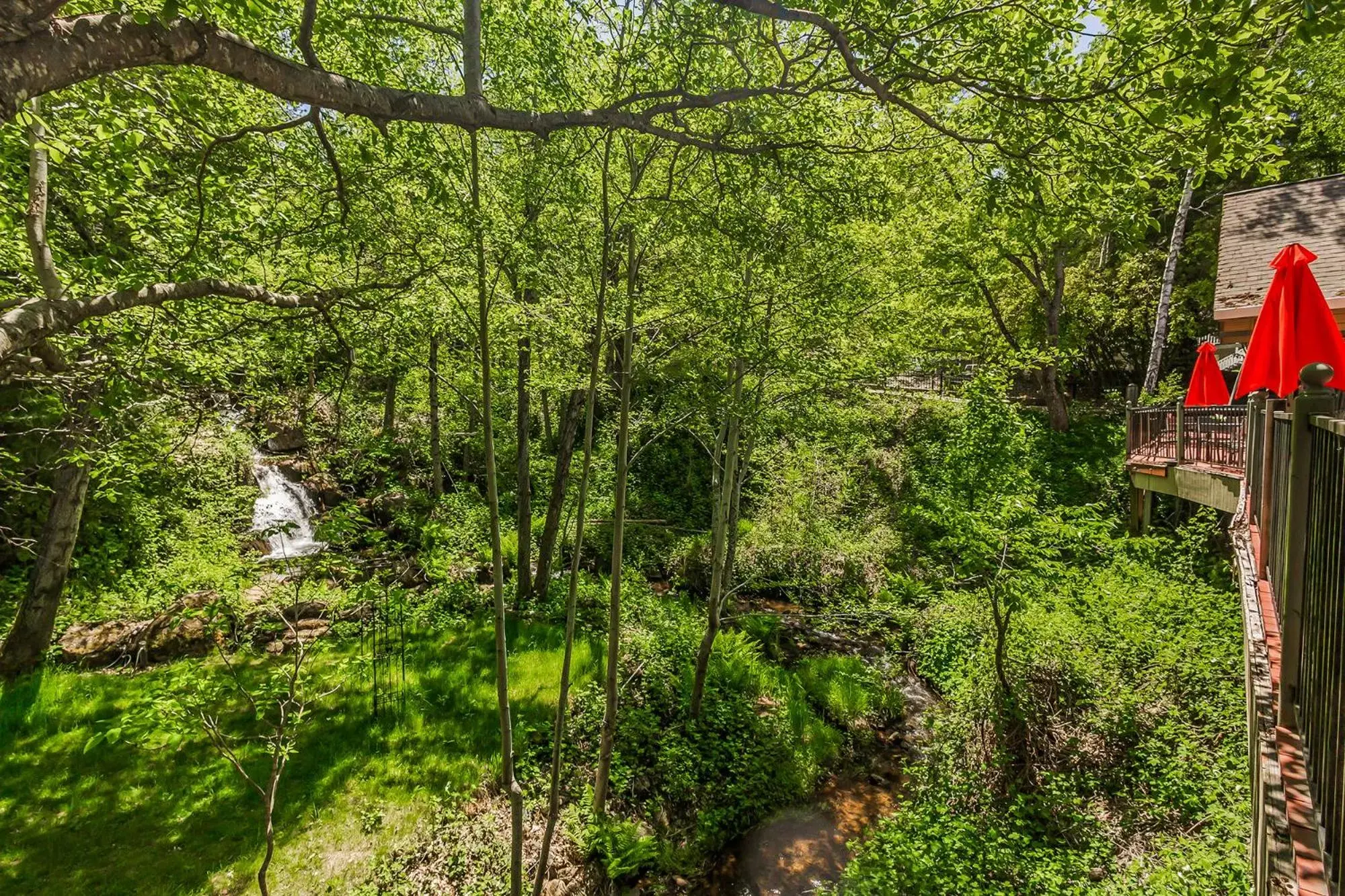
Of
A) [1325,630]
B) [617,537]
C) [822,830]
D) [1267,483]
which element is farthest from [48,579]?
[1267,483]

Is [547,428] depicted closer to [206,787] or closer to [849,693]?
[849,693]

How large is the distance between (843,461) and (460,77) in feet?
37.2

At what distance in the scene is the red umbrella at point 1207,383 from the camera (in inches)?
368

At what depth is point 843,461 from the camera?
13.9 metres

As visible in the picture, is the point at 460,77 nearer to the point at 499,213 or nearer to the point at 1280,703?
the point at 499,213

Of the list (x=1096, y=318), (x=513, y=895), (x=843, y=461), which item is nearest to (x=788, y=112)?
(x=513, y=895)

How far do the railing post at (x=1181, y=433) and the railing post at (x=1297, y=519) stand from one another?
842cm

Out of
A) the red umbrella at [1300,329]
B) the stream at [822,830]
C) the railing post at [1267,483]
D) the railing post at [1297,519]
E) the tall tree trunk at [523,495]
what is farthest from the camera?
the tall tree trunk at [523,495]

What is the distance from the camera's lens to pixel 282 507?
1309cm

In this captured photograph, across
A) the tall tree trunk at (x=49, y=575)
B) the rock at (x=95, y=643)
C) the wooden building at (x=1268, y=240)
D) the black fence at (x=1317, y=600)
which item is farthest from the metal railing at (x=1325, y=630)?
the rock at (x=95, y=643)

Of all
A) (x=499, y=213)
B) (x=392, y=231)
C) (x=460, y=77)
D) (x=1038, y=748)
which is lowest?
(x=1038, y=748)

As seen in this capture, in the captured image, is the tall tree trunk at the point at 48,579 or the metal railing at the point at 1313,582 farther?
the tall tree trunk at the point at 48,579

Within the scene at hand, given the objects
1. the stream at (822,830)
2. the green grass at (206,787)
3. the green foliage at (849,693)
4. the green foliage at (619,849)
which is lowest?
the stream at (822,830)

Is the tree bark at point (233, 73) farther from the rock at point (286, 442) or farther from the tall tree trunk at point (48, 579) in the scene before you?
the rock at point (286, 442)
